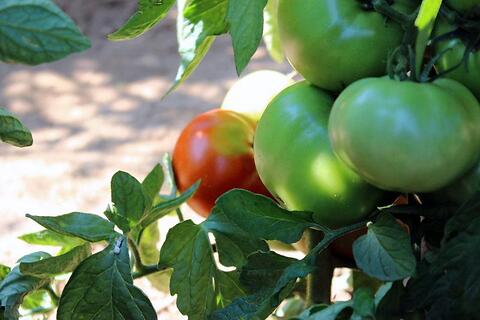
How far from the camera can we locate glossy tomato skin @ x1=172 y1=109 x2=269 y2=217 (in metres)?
0.78

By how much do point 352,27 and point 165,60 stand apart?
1.83 metres

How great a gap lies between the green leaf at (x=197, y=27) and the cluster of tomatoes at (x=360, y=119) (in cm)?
5

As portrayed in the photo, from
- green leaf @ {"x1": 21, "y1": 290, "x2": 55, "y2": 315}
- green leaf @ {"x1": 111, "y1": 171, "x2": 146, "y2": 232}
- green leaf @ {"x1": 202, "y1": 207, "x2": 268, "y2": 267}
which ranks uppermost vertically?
green leaf @ {"x1": 111, "y1": 171, "x2": 146, "y2": 232}

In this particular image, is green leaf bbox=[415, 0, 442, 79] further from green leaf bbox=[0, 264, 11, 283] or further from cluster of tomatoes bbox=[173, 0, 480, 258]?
green leaf bbox=[0, 264, 11, 283]

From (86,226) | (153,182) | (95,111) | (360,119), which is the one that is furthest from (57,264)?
(95,111)

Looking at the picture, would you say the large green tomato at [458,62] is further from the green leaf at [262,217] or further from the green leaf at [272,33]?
the green leaf at [272,33]

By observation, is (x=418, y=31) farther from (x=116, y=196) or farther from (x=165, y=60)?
(x=165, y=60)

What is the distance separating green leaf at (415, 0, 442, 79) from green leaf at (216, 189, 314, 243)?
0.43 feet

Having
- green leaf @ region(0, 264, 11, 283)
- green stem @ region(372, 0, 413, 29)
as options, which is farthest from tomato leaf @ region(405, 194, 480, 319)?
green leaf @ region(0, 264, 11, 283)

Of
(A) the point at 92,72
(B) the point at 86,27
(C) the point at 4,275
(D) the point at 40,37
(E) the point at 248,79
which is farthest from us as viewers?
(B) the point at 86,27

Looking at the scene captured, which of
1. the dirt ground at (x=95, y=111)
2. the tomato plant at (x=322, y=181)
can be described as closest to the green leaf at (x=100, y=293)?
the tomato plant at (x=322, y=181)

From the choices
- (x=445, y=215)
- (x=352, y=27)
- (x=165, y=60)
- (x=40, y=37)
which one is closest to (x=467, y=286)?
(x=445, y=215)

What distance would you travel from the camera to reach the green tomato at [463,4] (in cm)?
51

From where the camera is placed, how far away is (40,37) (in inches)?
16.0
